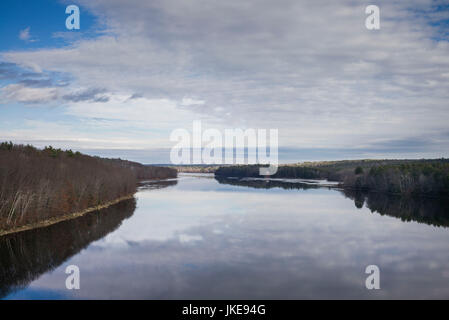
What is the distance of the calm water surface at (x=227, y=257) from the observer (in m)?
13.5

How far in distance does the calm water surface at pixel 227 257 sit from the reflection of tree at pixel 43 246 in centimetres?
5

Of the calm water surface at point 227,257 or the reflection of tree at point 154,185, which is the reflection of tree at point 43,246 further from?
the reflection of tree at point 154,185

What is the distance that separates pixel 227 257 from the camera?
18.1 meters

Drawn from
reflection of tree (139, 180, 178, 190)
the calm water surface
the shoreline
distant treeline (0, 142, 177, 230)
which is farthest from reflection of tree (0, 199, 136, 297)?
reflection of tree (139, 180, 178, 190)

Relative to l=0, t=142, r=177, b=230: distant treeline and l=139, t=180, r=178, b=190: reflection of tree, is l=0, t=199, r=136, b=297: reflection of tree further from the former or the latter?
l=139, t=180, r=178, b=190: reflection of tree

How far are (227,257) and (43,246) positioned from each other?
10.8 metres

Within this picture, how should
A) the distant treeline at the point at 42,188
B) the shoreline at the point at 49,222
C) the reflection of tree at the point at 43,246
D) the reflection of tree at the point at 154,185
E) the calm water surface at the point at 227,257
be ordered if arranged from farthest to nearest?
1. the reflection of tree at the point at 154,185
2. the distant treeline at the point at 42,188
3. the shoreline at the point at 49,222
4. the reflection of tree at the point at 43,246
5. the calm water surface at the point at 227,257

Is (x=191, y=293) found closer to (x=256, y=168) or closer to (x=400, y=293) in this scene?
(x=400, y=293)

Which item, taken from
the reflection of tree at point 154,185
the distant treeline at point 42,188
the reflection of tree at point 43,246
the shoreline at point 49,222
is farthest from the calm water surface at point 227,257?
the reflection of tree at point 154,185

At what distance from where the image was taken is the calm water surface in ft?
44.4

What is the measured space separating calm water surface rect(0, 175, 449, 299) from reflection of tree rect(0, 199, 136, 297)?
0.05 meters

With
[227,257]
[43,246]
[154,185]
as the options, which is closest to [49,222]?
[43,246]

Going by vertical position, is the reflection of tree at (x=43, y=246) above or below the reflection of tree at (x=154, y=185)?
below

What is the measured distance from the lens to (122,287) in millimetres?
13641
